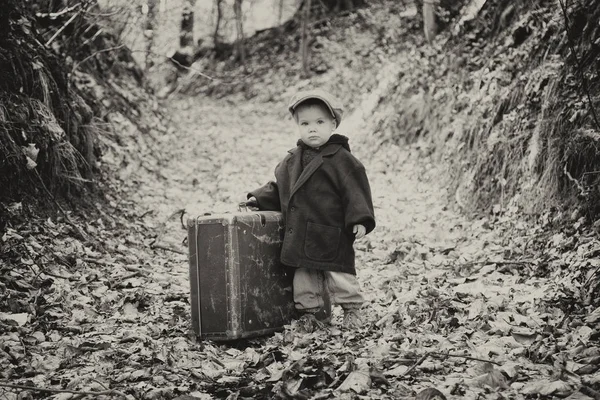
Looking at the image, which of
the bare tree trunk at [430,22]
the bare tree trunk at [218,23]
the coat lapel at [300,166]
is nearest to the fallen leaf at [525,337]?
the coat lapel at [300,166]

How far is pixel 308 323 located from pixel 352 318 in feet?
1.17

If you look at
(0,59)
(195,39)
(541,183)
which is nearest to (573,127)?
(541,183)

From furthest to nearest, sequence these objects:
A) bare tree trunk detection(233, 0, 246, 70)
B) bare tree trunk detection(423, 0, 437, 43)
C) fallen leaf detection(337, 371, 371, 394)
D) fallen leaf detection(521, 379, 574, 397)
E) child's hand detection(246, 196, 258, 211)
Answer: bare tree trunk detection(233, 0, 246, 70) < bare tree trunk detection(423, 0, 437, 43) < child's hand detection(246, 196, 258, 211) < fallen leaf detection(337, 371, 371, 394) < fallen leaf detection(521, 379, 574, 397)

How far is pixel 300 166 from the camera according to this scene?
14.4ft

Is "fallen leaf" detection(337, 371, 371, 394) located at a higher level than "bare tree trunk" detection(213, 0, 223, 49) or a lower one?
lower

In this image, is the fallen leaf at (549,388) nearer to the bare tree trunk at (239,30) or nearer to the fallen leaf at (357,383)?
the fallen leaf at (357,383)

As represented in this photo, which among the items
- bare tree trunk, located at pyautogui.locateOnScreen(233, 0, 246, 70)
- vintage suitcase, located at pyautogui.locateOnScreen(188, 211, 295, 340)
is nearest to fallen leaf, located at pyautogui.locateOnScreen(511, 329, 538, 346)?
vintage suitcase, located at pyautogui.locateOnScreen(188, 211, 295, 340)

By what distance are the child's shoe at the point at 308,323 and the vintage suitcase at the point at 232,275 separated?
0.59 ft

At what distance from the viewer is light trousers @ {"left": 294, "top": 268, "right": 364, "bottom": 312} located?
4.27 m

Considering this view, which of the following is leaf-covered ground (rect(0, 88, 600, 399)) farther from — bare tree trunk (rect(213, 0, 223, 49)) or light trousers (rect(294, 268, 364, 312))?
bare tree trunk (rect(213, 0, 223, 49))

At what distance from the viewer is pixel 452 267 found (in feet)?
18.4

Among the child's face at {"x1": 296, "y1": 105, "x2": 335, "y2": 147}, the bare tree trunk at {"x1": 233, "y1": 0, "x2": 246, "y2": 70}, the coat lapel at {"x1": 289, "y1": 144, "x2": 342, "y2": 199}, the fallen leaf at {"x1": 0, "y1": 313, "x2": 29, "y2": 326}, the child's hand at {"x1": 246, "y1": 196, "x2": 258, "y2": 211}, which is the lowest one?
the fallen leaf at {"x1": 0, "y1": 313, "x2": 29, "y2": 326}

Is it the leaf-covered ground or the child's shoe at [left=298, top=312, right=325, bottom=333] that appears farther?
the child's shoe at [left=298, top=312, right=325, bottom=333]

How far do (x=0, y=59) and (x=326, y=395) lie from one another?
4432mm
